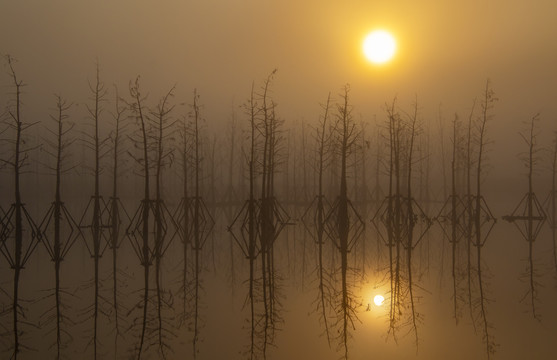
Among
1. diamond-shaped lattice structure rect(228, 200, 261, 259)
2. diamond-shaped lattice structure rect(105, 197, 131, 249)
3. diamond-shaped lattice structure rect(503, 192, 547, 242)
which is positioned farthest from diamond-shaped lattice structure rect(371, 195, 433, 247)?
diamond-shaped lattice structure rect(105, 197, 131, 249)

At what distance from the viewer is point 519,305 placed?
303 inches

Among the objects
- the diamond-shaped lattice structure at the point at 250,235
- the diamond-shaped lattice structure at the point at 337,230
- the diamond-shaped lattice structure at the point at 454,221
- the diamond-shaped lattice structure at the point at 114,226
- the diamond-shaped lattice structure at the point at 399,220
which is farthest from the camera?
the diamond-shaped lattice structure at the point at 454,221

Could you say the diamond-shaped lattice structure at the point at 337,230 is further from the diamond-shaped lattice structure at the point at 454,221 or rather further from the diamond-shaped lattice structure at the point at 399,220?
the diamond-shaped lattice structure at the point at 454,221

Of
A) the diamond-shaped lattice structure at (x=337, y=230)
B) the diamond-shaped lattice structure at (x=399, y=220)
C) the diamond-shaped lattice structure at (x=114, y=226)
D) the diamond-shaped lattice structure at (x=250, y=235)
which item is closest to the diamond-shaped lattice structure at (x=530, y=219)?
the diamond-shaped lattice structure at (x=399, y=220)

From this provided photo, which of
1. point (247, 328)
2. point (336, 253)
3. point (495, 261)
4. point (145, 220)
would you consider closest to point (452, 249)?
point (495, 261)

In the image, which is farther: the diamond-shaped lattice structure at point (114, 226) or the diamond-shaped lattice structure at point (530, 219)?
the diamond-shaped lattice structure at point (530, 219)

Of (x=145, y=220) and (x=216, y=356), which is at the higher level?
(x=145, y=220)

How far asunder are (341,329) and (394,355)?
1012 mm

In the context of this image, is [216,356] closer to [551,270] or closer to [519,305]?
[519,305]

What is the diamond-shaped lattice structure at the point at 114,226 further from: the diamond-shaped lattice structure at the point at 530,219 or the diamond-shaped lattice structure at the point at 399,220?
the diamond-shaped lattice structure at the point at 530,219

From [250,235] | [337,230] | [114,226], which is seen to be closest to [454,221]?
[337,230]

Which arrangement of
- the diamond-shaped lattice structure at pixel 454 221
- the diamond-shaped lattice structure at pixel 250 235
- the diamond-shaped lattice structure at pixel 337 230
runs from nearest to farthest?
the diamond-shaped lattice structure at pixel 250 235, the diamond-shaped lattice structure at pixel 337 230, the diamond-shaped lattice structure at pixel 454 221

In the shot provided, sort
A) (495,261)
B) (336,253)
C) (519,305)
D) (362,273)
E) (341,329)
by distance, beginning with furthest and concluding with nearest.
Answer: (336,253) → (495,261) → (362,273) → (519,305) → (341,329)

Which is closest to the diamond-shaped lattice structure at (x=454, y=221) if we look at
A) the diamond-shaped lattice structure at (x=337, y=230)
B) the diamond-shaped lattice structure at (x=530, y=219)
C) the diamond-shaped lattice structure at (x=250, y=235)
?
the diamond-shaped lattice structure at (x=530, y=219)
